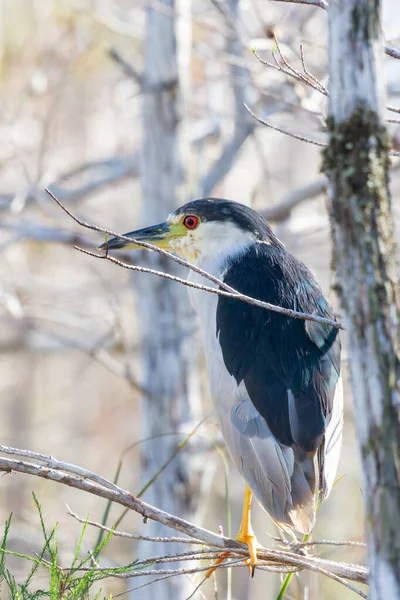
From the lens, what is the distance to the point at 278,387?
2.49 meters

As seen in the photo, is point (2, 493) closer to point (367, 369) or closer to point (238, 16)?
point (238, 16)

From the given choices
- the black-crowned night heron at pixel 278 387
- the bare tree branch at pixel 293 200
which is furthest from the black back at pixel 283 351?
the bare tree branch at pixel 293 200

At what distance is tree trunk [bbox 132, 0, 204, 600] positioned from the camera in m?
4.62

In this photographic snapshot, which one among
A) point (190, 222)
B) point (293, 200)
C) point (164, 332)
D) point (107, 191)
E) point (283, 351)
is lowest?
point (283, 351)

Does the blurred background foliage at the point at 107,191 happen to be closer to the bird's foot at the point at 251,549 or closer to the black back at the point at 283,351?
the bird's foot at the point at 251,549

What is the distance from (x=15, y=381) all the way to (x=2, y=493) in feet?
5.12

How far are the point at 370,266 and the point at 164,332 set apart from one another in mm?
3587

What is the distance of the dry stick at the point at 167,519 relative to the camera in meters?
1.72

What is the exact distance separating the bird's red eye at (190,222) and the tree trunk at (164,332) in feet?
4.67

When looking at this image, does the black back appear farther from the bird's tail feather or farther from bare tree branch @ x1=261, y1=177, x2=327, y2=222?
bare tree branch @ x1=261, y1=177, x2=327, y2=222

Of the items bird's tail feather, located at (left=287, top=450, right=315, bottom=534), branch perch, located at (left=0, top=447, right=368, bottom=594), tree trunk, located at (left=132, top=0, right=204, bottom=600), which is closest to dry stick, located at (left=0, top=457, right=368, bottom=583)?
branch perch, located at (left=0, top=447, right=368, bottom=594)

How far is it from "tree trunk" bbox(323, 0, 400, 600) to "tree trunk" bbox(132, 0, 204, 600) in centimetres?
334

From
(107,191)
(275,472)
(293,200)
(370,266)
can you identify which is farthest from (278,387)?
(107,191)

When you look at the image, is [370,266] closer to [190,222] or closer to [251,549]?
[251,549]
